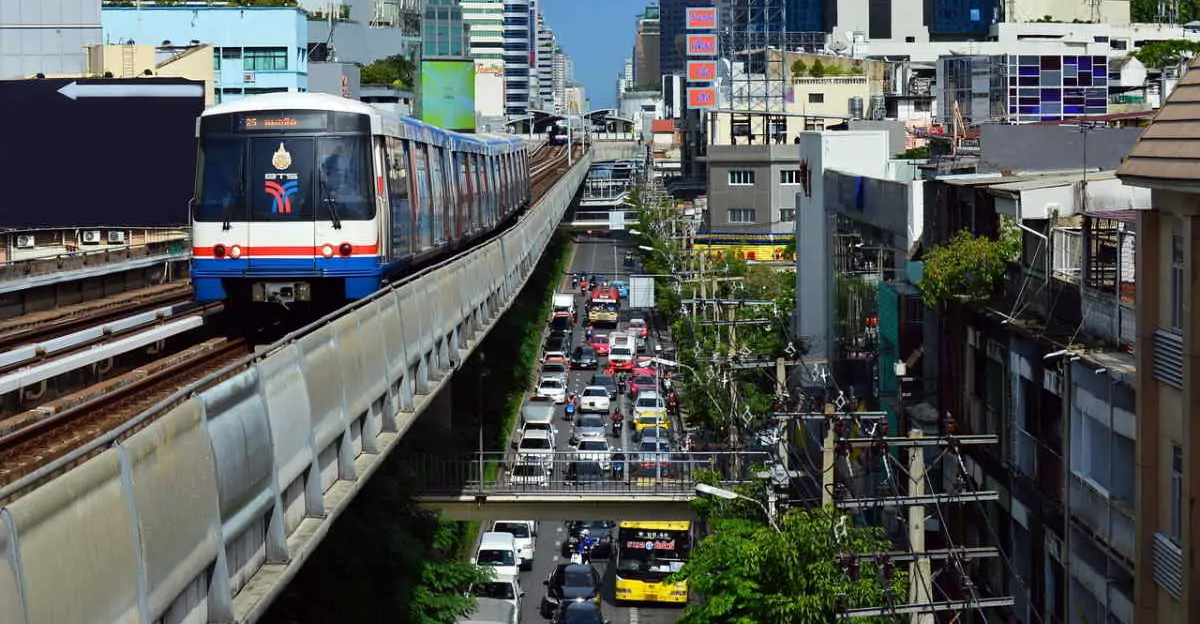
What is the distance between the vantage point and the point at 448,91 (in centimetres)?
8669

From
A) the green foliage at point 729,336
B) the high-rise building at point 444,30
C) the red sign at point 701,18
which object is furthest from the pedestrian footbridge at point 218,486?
the high-rise building at point 444,30

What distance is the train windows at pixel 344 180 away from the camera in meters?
17.8

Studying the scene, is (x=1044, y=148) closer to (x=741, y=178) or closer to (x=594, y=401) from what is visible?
(x=594, y=401)

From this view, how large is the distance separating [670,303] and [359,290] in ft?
126

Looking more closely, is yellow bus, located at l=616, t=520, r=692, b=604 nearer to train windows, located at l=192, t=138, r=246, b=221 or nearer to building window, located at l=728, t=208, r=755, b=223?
train windows, located at l=192, t=138, r=246, b=221

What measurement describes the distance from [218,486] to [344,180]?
9.88 m

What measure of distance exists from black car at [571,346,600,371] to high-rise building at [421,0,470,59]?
96363 millimetres

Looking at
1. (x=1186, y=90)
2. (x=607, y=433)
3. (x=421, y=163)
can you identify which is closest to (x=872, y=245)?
(x=421, y=163)

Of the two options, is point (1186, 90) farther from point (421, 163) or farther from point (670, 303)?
point (670, 303)

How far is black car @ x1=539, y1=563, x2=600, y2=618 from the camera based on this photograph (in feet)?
95.5

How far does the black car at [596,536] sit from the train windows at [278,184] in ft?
59.4

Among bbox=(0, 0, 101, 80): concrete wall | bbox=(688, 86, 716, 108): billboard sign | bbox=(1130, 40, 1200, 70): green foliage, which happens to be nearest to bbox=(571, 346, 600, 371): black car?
bbox=(0, 0, 101, 80): concrete wall

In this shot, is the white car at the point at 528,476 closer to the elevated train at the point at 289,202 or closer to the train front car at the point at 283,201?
the elevated train at the point at 289,202

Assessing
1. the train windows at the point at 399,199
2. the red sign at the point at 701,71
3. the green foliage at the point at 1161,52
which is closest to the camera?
the train windows at the point at 399,199
